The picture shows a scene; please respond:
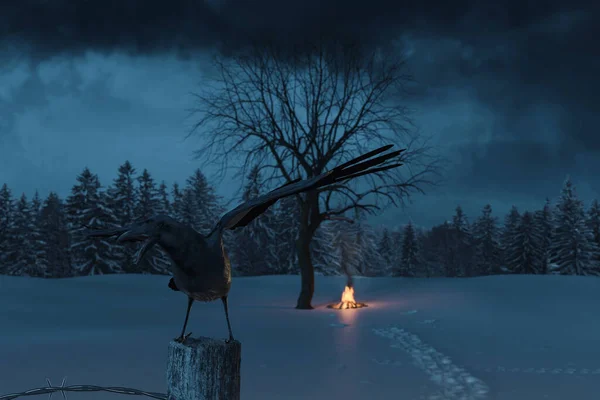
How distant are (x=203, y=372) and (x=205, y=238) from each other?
595 millimetres

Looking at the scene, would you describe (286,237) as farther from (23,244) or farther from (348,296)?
(348,296)

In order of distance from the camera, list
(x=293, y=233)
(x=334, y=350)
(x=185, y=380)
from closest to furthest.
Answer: (x=185, y=380) < (x=334, y=350) < (x=293, y=233)

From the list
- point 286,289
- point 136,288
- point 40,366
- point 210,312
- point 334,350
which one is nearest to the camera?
point 40,366

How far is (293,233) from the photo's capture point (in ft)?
111

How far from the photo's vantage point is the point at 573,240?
3391 centimetres

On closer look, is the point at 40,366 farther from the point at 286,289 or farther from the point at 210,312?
the point at 286,289

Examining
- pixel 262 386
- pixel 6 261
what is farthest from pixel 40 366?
pixel 6 261

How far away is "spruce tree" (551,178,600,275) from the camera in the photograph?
33688 millimetres

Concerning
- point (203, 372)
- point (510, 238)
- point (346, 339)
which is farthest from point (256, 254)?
point (203, 372)

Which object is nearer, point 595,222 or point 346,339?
point 346,339

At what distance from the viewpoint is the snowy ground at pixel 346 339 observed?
5.99 m

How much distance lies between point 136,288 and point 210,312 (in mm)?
5207

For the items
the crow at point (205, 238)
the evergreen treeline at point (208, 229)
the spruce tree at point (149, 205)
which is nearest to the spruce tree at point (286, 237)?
the evergreen treeline at point (208, 229)

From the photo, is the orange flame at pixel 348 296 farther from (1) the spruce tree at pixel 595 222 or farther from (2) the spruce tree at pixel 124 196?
(1) the spruce tree at pixel 595 222
